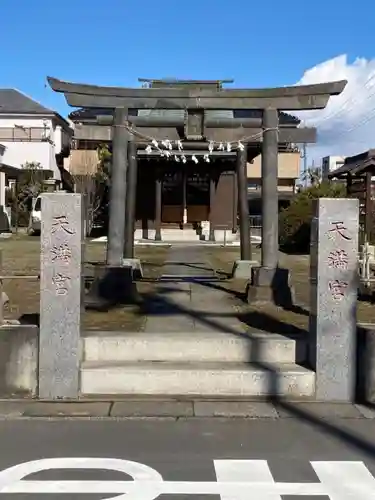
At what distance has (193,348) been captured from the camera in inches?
270

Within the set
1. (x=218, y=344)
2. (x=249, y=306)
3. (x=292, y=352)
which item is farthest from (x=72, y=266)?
(x=249, y=306)

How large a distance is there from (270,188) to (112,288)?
118 inches

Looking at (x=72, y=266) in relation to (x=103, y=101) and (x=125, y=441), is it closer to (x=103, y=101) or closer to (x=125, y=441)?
(x=125, y=441)

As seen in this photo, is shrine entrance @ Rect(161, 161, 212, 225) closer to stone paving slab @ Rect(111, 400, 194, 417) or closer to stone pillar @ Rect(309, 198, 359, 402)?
stone pillar @ Rect(309, 198, 359, 402)

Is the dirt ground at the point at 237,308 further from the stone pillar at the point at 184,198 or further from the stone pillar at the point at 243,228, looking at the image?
the stone pillar at the point at 184,198

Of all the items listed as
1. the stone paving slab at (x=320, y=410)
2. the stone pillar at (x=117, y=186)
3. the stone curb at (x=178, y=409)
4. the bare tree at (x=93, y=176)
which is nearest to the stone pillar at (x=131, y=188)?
the stone pillar at (x=117, y=186)

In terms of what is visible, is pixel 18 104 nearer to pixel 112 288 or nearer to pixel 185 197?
pixel 185 197

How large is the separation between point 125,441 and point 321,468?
1.54 metres

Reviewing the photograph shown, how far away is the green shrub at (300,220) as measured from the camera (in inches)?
941

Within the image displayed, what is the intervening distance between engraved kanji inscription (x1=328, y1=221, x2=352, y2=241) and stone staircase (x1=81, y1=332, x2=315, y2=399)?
1.28 metres

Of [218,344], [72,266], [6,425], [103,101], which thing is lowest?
[6,425]

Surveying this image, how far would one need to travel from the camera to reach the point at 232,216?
1248 inches

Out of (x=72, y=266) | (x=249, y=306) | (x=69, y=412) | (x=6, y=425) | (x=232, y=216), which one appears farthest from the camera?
(x=232, y=216)

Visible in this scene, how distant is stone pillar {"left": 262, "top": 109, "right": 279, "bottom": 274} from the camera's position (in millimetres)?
10047
